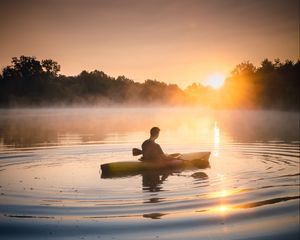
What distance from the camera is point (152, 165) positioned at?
14.0 meters

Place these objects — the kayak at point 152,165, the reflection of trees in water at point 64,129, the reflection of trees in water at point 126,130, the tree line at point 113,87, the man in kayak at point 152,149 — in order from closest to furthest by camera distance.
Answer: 1. the kayak at point 152,165
2. the man in kayak at point 152,149
3. the reflection of trees in water at point 64,129
4. the reflection of trees in water at point 126,130
5. the tree line at point 113,87

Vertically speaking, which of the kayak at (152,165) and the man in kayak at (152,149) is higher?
the man in kayak at (152,149)

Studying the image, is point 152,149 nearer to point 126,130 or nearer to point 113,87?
point 126,130

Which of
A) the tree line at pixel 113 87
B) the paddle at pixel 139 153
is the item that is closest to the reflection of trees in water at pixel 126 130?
the paddle at pixel 139 153

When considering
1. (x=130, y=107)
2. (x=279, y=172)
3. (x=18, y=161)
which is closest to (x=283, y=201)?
(x=279, y=172)

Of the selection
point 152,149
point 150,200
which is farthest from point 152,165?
point 150,200

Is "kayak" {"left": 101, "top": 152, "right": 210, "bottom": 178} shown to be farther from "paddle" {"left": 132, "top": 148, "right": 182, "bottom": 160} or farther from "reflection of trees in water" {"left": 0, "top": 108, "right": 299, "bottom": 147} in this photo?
"reflection of trees in water" {"left": 0, "top": 108, "right": 299, "bottom": 147}

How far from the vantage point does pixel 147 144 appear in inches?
552

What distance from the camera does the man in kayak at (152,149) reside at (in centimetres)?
1404

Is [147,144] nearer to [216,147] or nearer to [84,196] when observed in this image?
[84,196]

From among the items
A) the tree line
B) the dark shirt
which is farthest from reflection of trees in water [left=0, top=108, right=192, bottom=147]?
the tree line

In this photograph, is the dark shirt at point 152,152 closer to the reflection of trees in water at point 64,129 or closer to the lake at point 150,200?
the lake at point 150,200

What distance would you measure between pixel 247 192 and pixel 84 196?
4.38 metres

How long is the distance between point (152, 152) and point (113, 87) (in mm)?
122814
